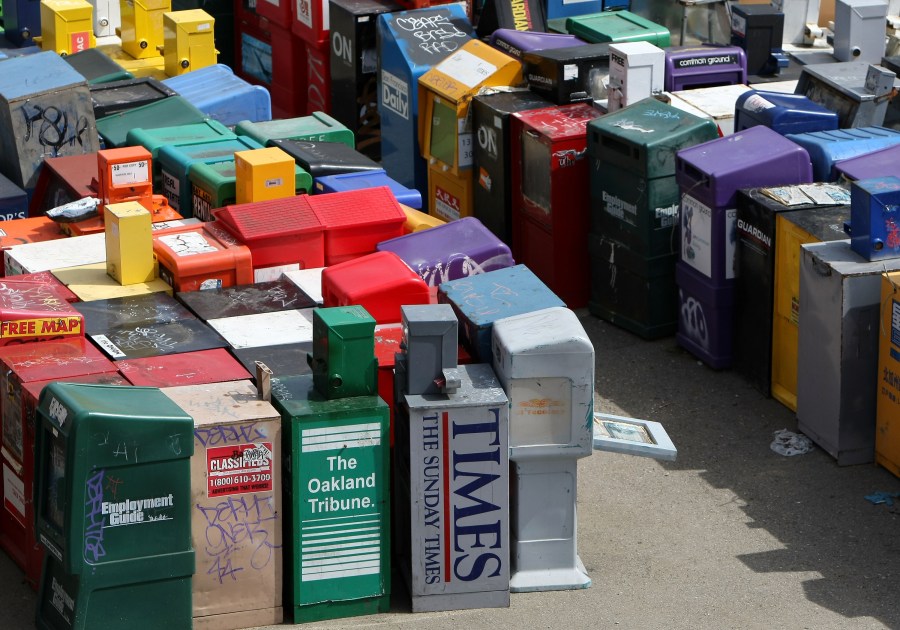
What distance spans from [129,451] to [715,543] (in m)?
3.04

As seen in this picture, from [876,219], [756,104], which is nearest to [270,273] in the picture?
[876,219]

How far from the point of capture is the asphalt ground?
720 centimetres

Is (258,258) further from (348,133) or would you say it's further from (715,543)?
(715,543)

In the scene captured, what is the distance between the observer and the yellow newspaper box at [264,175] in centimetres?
902

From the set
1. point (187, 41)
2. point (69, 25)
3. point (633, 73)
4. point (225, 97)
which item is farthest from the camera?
point (69, 25)

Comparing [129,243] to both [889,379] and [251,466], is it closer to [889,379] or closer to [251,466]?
[251,466]

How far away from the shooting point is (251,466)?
6.80 m

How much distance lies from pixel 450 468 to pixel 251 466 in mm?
867

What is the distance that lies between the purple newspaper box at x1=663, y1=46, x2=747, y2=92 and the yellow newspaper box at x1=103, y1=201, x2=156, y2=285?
4.35m

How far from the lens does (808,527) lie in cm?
805

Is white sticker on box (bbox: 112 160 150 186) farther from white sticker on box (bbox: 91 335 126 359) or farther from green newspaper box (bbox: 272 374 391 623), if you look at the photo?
green newspaper box (bbox: 272 374 391 623)

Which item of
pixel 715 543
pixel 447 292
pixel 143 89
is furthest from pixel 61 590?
pixel 143 89

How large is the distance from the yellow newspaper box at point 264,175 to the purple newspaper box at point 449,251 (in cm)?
74

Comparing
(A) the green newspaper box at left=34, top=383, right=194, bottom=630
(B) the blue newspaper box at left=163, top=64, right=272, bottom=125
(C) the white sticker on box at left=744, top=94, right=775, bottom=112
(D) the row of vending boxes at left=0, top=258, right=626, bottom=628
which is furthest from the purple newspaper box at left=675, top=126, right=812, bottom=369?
(A) the green newspaper box at left=34, top=383, right=194, bottom=630
